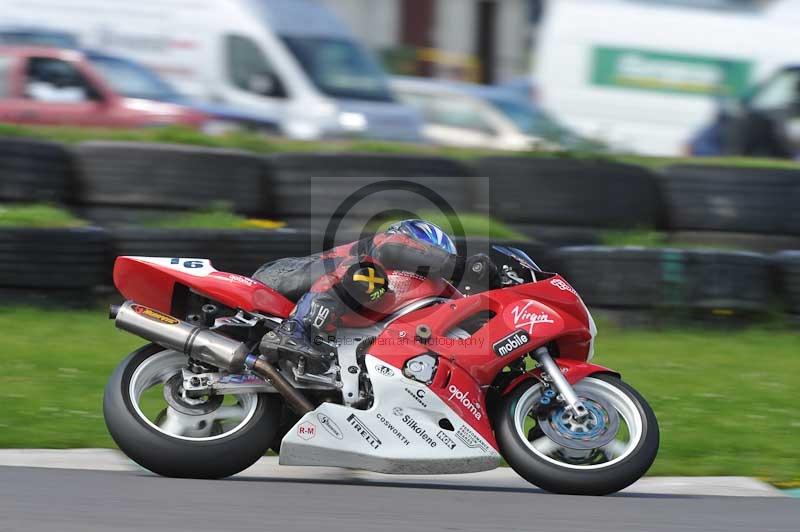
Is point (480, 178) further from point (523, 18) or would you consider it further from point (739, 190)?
point (523, 18)

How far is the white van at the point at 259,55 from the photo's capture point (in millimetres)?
17266

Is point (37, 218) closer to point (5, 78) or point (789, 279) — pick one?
point (789, 279)

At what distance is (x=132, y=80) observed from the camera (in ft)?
51.3

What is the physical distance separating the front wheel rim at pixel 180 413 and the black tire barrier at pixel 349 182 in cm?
404

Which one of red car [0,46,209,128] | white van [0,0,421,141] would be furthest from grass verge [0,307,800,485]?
white van [0,0,421,141]

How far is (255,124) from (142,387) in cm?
1157

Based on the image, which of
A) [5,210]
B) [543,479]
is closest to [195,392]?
[543,479]

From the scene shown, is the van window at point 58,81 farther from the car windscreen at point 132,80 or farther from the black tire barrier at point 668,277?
the black tire barrier at point 668,277

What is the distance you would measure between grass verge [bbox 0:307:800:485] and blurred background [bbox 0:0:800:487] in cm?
2

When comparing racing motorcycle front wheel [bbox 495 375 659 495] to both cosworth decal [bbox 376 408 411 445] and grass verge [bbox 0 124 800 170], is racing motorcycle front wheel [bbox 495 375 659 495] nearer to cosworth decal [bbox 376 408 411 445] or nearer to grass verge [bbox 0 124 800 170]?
cosworth decal [bbox 376 408 411 445]

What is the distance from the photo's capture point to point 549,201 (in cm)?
970

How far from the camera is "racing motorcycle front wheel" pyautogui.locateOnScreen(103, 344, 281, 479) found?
511 cm

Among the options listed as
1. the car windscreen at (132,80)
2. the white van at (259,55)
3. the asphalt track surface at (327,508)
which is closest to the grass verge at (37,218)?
the asphalt track surface at (327,508)

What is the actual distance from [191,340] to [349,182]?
436 cm
